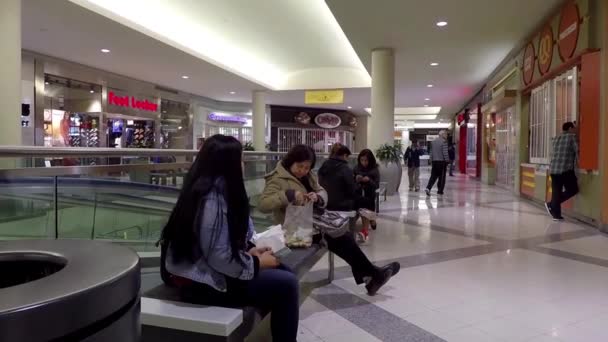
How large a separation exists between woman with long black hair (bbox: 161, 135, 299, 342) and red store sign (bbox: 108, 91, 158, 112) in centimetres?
1261

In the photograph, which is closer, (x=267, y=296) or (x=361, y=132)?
(x=267, y=296)

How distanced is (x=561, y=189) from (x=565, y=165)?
44 centimetres

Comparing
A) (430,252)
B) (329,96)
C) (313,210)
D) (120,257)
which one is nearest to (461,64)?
(329,96)

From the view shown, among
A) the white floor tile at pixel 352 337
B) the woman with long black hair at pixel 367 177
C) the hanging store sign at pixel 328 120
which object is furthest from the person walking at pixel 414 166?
the hanging store sign at pixel 328 120

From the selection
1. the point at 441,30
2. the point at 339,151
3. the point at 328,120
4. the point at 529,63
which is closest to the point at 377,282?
the point at 339,151

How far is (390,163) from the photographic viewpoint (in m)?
10.2

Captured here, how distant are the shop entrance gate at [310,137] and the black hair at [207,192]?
19.7 metres

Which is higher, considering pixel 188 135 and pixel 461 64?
pixel 461 64

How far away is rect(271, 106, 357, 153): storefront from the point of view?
22234 millimetres

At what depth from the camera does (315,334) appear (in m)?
2.65

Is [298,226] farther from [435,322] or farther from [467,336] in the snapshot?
[467,336]

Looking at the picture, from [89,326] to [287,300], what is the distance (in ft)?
4.22

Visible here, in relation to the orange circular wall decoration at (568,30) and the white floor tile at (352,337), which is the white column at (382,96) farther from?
the white floor tile at (352,337)

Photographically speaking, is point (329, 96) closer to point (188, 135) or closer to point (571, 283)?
point (188, 135)
